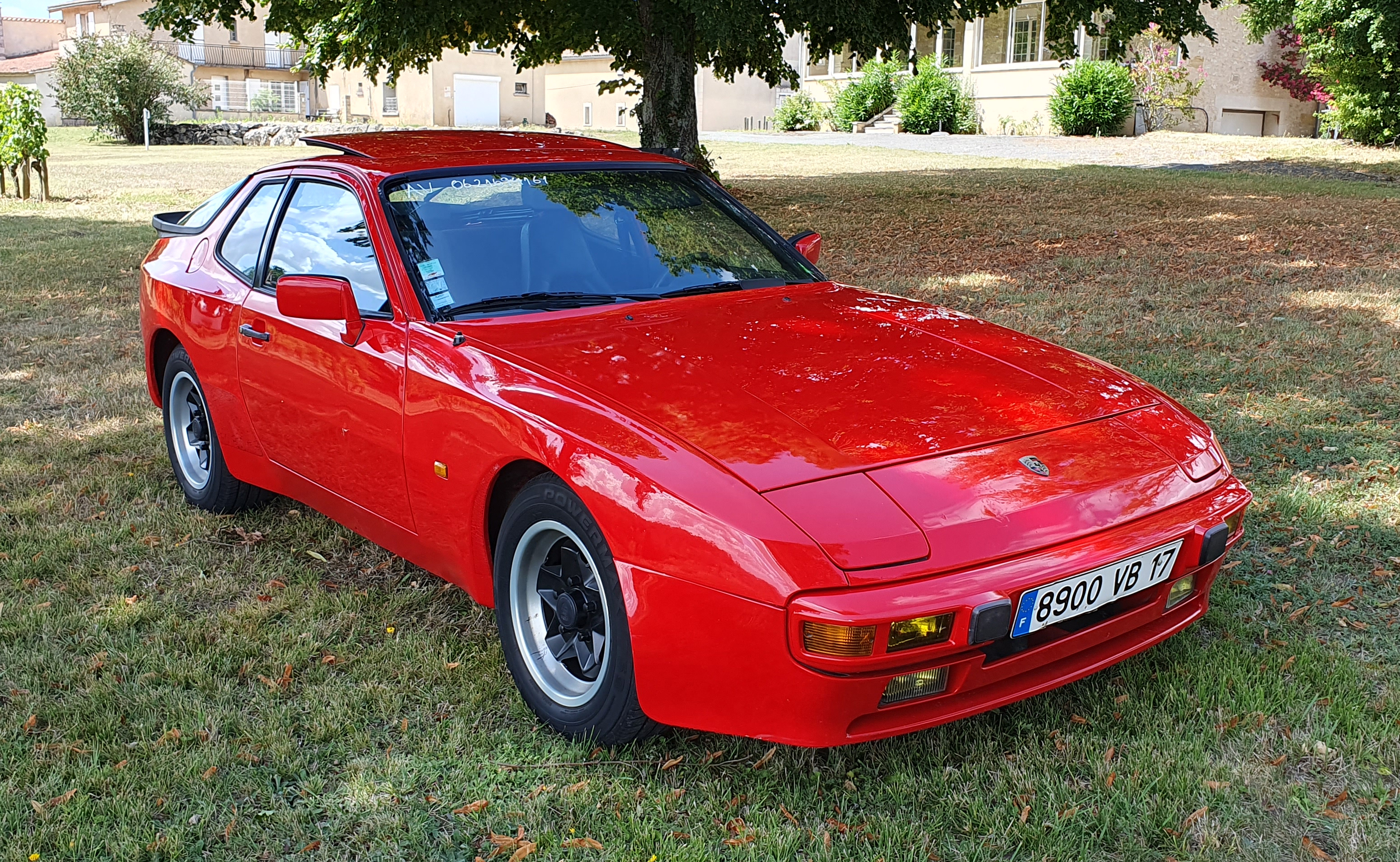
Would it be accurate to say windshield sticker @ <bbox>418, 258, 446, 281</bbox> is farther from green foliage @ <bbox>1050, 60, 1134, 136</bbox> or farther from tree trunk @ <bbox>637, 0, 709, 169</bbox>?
green foliage @ <bbox>1050, 60, 1134, 136</bbox>

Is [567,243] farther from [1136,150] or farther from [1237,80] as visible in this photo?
[1237,80]

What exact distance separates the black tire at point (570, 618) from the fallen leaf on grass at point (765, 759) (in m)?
0.27

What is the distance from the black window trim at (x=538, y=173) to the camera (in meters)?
3.48

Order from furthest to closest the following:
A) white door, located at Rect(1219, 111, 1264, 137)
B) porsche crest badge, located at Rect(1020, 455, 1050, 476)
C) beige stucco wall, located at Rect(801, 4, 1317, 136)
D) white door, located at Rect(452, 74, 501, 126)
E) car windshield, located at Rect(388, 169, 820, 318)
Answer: white door, located at Rect(452, 74, 501, 126) < white door, located at Rect(1219, 111, 1264, 137) < beige stucco wall, located at Rect(801, 4, 1317, 136) < car windshield, located at Rect(388, 169, 820, 318) < porsche crest badge, located at Rect(1020, 455, 1050, 476)

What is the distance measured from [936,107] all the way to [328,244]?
94.8ft

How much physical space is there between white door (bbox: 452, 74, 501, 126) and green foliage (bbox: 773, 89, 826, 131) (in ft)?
54.9

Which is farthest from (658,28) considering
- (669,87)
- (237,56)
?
(237,56)

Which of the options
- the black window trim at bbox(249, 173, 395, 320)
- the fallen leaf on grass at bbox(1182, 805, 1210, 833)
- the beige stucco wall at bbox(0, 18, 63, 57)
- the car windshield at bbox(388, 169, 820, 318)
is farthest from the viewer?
the beige stucco wall at bbox(0, 18, 63, 57)

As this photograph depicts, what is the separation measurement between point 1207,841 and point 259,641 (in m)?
2.74

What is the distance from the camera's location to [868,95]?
111 feet

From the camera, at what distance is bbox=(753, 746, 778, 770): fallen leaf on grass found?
113 inches

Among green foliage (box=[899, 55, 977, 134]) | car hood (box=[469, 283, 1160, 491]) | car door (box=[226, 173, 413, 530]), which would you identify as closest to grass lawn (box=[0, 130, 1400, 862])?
car door (box=[226, 173, 413, 530])

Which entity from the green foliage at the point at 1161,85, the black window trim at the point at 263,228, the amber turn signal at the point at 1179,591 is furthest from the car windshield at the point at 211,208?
the green foliage at the point at 1161,85

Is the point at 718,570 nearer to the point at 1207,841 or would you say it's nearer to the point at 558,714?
the point at 558,714
